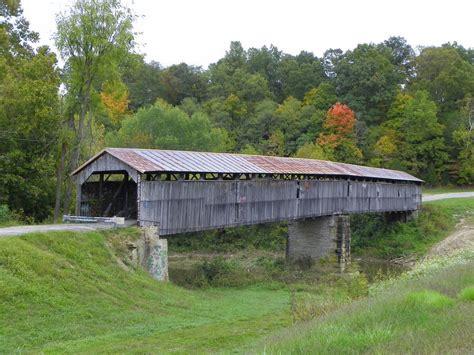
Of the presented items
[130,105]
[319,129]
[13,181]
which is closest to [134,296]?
[13,181]

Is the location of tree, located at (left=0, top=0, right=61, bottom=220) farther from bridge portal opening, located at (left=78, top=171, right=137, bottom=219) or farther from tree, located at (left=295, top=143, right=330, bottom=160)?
tree, located at (left=295, top=143, right=330, bottom=160)

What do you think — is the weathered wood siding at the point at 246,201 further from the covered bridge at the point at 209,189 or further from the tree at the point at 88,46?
the tree at the point at 88,46

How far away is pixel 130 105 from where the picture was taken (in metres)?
64.1

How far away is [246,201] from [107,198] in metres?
5.87

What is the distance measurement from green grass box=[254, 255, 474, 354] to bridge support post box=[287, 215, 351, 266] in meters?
19.6

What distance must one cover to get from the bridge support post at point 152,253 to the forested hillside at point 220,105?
8.22 m

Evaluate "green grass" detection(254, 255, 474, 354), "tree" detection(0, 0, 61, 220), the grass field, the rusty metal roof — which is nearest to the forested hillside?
"tree" detection(0, 0, 61, 220)

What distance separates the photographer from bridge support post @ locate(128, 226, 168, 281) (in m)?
17.5

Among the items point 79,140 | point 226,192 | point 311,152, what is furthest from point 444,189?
point 79,140

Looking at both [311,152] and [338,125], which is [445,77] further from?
[311,152]

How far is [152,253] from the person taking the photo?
59.3ft

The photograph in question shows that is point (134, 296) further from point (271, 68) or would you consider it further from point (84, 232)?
point (271, 68)

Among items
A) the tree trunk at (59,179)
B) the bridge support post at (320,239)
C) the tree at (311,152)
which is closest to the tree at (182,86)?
the tree at (311,152)

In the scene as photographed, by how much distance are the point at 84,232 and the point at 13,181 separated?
8470 millimetres
